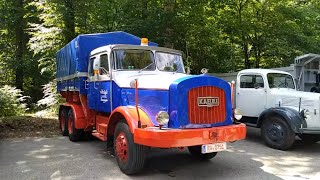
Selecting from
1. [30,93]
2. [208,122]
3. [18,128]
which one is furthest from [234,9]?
[30,93]

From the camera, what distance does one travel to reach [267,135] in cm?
839

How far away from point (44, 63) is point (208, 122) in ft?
37.0

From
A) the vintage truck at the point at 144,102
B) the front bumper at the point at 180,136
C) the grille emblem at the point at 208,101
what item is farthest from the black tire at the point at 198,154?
the grille emblem at the point at 208,101

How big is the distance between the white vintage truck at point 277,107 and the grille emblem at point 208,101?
2.87 m

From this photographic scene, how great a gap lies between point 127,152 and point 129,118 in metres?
0.58

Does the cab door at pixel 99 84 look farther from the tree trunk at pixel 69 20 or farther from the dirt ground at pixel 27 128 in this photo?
the tree trunk at pixel 69 20

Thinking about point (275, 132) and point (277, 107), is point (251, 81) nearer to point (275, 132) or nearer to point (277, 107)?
point (277, 107)

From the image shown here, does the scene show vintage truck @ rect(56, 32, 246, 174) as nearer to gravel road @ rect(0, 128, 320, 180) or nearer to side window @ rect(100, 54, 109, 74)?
side window @ rect(100, 54, 109, 74)

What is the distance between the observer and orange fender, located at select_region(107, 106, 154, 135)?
5465mm

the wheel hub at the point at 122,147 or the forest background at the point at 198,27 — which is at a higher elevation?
the forest background at the point at 198,27

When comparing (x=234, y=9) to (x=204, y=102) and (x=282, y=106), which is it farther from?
(x=204, y=102)

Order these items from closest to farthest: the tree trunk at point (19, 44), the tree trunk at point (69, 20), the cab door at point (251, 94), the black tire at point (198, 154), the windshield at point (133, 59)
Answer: the black tire at point (198, 154) → the windshield at point (133, 59) → the cab door at point (251, 94) → the tree trunk at point (69, 20) → the tree trunk at point (19, 44)

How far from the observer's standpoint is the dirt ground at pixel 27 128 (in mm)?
10156

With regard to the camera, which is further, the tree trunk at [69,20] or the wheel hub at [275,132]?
the tree trunk at [69,20]
